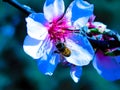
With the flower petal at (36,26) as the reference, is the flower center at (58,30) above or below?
below

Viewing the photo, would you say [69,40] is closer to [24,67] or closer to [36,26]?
[36,26]

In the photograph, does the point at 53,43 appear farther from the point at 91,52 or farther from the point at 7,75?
the point at 7,75

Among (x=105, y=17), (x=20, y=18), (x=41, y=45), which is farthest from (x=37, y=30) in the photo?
(x=105, y=17)

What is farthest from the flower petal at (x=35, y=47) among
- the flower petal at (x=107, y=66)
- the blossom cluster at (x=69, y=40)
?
the flower petal at (x=107, y=66)

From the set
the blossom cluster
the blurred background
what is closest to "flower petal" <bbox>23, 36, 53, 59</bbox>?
the blossom cluster

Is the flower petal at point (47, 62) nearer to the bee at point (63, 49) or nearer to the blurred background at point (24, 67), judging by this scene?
the bee at point (63, 49)

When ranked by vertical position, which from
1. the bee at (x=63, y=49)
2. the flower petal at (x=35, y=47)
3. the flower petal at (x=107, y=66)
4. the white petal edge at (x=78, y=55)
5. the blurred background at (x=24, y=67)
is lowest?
the blurred background at (x=24, y=67)

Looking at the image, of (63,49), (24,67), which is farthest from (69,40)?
(24,67)
